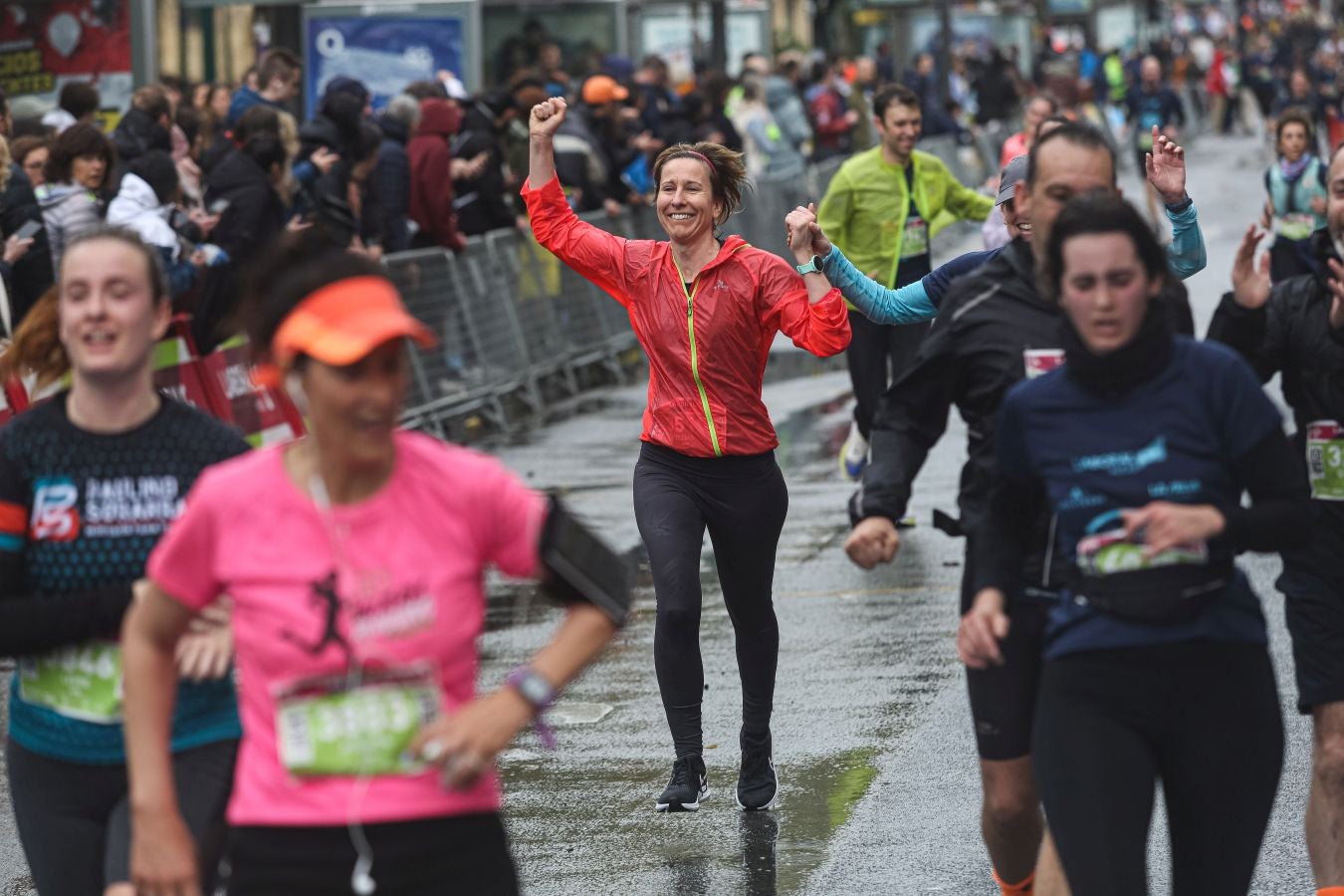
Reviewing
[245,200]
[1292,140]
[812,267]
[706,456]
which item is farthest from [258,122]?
[1292,140]

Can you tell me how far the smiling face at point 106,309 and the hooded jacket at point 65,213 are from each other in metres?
6.64

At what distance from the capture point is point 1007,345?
189 inches

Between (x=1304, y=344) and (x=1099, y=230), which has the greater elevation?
(x=1099, y=230)

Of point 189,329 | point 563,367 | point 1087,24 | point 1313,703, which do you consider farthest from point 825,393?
point 1087,24

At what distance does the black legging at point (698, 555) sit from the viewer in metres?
6.91

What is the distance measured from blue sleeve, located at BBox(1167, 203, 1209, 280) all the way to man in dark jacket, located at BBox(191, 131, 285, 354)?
6.94 meters

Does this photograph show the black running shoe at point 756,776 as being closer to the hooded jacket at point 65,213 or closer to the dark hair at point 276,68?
the hooded jacket at point 65,213

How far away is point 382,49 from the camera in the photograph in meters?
18.0

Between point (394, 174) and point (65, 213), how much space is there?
348 cm

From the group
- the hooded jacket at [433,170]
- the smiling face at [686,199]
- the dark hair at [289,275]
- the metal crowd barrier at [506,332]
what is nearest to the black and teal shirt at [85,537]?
the dark hair at [289,275]

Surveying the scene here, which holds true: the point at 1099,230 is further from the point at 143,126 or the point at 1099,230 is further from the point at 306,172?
the point at 306,172

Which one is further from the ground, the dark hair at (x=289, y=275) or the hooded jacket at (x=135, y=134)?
the hooded jacket at (x=135, y=134)

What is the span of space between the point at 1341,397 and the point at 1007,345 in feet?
3.14

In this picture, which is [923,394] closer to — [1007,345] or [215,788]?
[1007,345]
